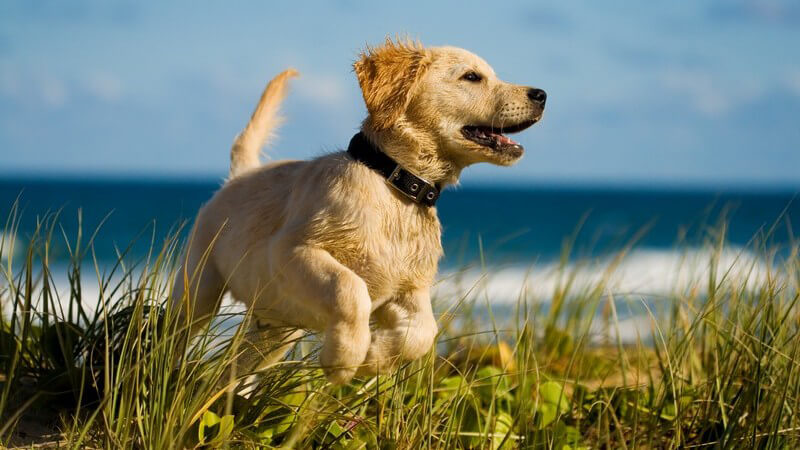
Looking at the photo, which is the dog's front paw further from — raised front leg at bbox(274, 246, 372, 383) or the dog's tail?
the dog's tail

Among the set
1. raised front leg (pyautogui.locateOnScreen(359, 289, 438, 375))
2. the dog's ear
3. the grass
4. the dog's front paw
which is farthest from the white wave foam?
the dog's front paw

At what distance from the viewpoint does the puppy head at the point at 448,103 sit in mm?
3418

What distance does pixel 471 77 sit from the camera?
363 centimetres

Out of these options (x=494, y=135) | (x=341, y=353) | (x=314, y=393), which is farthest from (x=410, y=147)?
(x=314, y=393)

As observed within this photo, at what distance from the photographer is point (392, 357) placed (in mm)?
3285

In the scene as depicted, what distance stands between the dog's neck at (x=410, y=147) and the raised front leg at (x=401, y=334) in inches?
19.5

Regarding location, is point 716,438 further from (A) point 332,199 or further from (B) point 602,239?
(B) point 602,239

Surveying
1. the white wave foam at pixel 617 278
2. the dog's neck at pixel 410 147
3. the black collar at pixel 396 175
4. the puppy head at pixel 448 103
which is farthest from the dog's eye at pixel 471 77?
the white wave foam at pixel 617 278

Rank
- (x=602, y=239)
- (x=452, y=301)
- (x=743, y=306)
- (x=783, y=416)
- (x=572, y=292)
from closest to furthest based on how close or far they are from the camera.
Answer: (x=783, y=416) < (x=743, y=306) < (x=452, y=301) < (x=572, y=292) < (x=602, y=239)

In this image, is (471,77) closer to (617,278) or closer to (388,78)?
(388,78)

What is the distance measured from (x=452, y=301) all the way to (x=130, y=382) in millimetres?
2605

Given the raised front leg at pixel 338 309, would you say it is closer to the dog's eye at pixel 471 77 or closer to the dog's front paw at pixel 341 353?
the dog's front paw at pixel 341 353

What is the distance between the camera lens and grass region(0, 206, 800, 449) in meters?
3.21

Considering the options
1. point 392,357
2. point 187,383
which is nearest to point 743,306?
point 392,357
